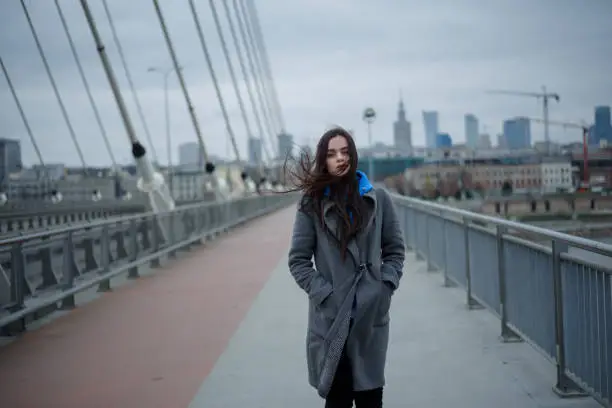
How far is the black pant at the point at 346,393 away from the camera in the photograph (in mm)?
3699

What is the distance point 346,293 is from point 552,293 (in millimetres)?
2676

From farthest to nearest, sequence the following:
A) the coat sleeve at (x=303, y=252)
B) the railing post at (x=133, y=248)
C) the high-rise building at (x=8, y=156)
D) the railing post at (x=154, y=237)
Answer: the high-rise building at (x=8, y=156) < the railing post at (x=154, y=237) < the railing post at (x=133, y=248) < the coat sleeve at (x=303, y=252)

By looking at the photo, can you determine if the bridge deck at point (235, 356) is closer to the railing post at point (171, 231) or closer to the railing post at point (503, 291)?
the railing post at point (503, 291)

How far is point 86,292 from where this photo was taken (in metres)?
12.1

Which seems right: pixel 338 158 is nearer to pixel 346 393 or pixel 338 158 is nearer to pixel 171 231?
pixel 346 393

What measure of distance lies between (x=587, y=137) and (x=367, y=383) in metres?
12.1

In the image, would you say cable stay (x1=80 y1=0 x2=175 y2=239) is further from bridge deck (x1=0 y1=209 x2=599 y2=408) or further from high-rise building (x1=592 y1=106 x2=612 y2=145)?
high-rise building (x1=592 y1=106 x2=612 y2=145)

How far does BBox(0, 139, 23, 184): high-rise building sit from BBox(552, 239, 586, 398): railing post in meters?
25.3

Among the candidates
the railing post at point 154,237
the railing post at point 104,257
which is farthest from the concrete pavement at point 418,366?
the railing post at point 154,237

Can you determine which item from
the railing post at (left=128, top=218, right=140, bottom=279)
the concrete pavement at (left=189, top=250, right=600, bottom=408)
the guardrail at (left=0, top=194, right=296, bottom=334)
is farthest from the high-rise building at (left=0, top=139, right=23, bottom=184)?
the concrete pavement at (left=189, top=250, right=600, bottom=408)

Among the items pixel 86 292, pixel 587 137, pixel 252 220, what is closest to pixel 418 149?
pixel 252 220

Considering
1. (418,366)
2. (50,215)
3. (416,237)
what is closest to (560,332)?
(418,366)

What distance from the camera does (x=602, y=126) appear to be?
12852 millimetres

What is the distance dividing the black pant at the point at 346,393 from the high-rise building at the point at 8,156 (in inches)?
1036
